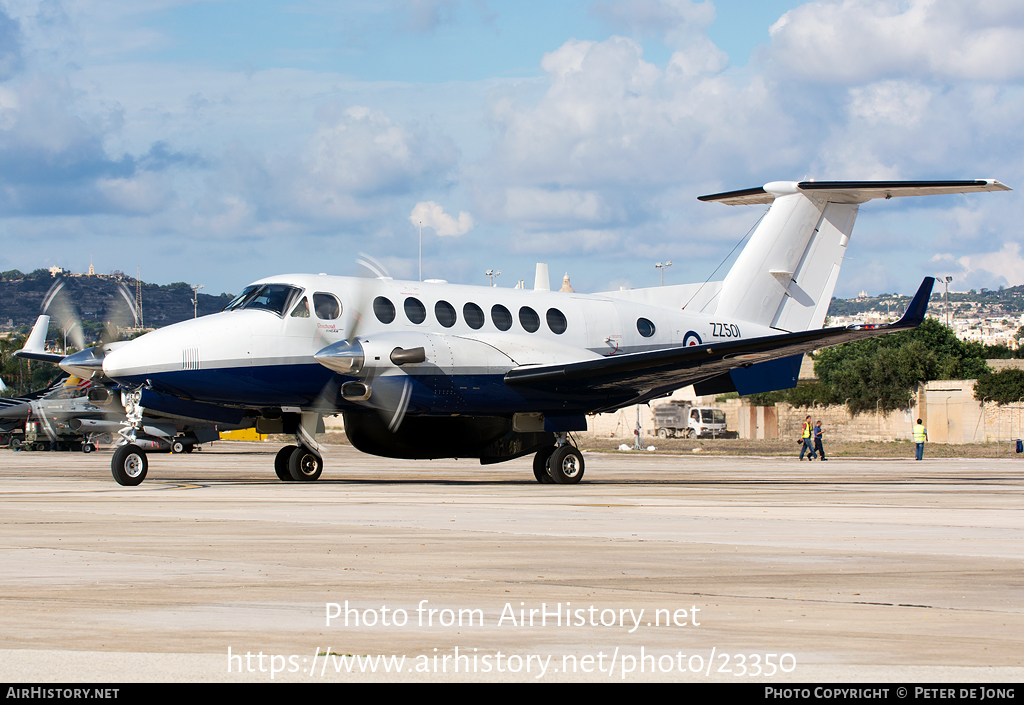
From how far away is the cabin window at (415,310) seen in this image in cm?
2023

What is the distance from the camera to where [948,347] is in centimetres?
9938

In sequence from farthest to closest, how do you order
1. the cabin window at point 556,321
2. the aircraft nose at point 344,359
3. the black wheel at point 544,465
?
the cabin window at point 556,321 < the black wheel at point 544,465 < the aircraft nose at point 344,359

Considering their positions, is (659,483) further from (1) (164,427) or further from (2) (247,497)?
(1) (164,427)

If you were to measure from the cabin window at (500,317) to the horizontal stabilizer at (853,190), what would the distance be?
7.46m

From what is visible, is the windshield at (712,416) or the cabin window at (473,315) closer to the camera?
the cabin window at (473,315)

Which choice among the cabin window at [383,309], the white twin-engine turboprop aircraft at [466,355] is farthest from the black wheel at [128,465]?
the cabin window at [383,309]

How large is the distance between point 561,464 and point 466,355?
3477 mm

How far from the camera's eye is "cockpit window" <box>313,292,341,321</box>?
19.5 m

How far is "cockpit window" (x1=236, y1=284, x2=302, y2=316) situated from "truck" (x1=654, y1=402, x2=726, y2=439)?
204ft

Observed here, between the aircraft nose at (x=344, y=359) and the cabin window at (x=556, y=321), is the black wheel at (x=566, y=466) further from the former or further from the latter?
the aircraft nose at (x=344, y=359)

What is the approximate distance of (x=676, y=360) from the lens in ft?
66.0

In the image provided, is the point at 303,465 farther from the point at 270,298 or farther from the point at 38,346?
the point at 38,346

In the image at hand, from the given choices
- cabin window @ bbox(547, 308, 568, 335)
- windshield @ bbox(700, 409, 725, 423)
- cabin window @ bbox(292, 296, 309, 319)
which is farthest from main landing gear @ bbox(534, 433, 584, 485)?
windshield @ bbox(700, 409, 725, 423)
